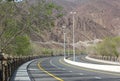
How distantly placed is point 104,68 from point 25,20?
17431mm

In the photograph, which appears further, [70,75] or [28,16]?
[70,75]

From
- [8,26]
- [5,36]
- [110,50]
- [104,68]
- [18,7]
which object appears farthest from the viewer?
[110,50]

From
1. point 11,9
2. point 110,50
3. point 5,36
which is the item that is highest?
point 11,9

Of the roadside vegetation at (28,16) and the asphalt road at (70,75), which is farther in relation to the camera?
the roadside vegetation at (28,16)

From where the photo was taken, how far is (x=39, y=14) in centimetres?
3322

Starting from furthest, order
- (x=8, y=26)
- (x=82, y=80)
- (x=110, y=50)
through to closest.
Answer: (x=110, y=50), (x=8, y=26), (x=82, y=80)

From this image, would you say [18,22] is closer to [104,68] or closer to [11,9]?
[11,9]

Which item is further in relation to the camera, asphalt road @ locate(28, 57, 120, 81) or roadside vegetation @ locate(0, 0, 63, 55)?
roadside vegetation @ locate(0, 0, 63, 55)

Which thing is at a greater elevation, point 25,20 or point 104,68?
point 25,20

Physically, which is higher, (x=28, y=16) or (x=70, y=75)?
(x=28, y=16)

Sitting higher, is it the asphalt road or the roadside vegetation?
the roadside vegetation

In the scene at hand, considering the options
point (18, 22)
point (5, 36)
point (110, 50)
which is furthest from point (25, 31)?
point (110, 50)

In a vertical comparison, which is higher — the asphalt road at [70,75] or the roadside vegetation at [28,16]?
the roadside vegetation at [28,16]

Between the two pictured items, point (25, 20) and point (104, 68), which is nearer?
point (25, 20)
